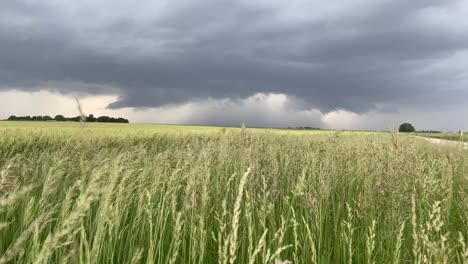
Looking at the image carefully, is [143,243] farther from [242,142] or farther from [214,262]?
[242,142]

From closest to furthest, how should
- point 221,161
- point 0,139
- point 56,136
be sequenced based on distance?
point 221,161, point 0,139, point 56,136

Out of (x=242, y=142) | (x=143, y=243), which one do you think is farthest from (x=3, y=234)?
(x=242, y=142)

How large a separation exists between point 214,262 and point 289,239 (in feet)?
2.55

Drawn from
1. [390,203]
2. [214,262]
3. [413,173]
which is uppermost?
[413,173]

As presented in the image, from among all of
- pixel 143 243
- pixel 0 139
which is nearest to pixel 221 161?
pixel 143 243

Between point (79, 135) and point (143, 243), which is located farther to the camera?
point (79, 135)

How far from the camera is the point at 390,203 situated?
9.25 ft

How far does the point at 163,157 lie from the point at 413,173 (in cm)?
252

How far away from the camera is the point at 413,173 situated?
3039mm

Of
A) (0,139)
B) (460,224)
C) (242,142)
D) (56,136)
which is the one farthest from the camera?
(56,136)

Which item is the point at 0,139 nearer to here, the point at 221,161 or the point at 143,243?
the point at 221,161

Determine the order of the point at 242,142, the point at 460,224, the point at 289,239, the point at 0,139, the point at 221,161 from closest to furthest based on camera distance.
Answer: the point at 289,239, the point at 460,224, the point at 221,161, the point at 242,142, the point at 0,139

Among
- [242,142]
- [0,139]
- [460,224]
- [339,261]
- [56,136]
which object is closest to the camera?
[339,261]

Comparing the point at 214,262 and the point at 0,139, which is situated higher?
the point at 0,139
